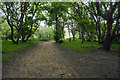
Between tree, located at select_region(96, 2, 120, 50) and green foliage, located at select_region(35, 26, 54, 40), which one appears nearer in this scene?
tree, located at select_region(96, 2, 120, 50)

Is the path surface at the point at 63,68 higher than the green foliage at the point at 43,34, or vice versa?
the green foliage at the point at 43,34

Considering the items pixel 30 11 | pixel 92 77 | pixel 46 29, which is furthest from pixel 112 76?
pixel 46 29

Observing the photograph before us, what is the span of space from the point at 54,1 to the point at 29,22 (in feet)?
25.3

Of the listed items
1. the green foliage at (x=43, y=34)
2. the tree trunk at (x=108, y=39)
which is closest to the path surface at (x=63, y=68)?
the tree trunk at (x=108, y=39)

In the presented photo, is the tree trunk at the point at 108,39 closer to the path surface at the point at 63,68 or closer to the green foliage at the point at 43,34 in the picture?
the path surface at the point at 63,68

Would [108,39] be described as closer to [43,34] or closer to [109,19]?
[109,19]

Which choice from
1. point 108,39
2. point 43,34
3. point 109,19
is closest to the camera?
point 109,19

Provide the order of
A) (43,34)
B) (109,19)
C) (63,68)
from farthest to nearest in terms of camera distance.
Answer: (43,34)
(109,19)
(63,68)

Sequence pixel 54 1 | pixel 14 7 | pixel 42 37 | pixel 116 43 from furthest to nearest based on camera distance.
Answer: pixel 42 37, pixel 14 7, pixel 54 1, pixel 116 43

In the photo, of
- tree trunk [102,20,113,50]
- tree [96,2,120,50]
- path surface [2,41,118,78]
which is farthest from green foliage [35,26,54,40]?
path surface [2,41,118,78]

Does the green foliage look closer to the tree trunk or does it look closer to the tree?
the tree trunk

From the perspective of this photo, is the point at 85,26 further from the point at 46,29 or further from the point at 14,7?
the point at 46,29

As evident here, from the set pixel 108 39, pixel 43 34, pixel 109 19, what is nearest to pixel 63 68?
pixel 108 39

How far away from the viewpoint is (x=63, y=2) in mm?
15547
